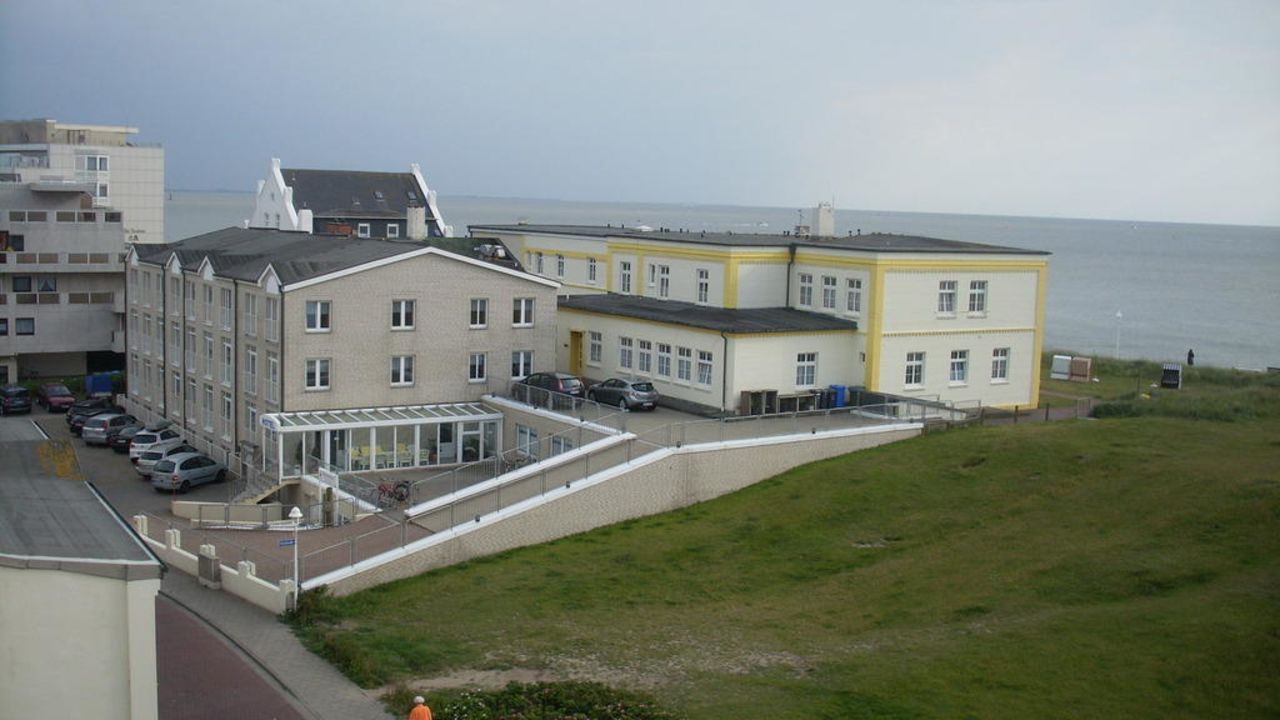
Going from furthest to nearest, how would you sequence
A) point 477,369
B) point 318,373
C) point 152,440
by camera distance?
point 152,440, point 477,369, point 318,373

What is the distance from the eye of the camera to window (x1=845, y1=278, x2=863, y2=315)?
1618 inches

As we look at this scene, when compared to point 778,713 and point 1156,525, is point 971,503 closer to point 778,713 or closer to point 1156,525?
point 1156,525

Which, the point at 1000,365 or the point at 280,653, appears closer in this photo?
the point at 280,653

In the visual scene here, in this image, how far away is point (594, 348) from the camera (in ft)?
147

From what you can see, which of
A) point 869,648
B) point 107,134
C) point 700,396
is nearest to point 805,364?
point 700,396

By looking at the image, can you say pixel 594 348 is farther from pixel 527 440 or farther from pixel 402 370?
pixel 402 370

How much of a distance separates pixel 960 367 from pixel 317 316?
20.5 metres

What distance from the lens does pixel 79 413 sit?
160 feet

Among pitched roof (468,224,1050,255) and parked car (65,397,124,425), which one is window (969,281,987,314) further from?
parked car (65,397,124,425)

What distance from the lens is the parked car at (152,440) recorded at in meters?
42.1

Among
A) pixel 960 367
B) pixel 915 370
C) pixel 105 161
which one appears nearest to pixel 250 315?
pixel 915 370

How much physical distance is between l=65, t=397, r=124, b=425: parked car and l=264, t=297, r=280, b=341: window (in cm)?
1412

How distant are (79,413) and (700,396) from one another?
2454 cm

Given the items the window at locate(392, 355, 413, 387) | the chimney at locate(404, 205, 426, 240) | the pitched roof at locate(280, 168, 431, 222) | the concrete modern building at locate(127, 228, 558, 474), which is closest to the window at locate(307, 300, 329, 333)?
the concrete modern building at locate(127, 228, 558, 474)
